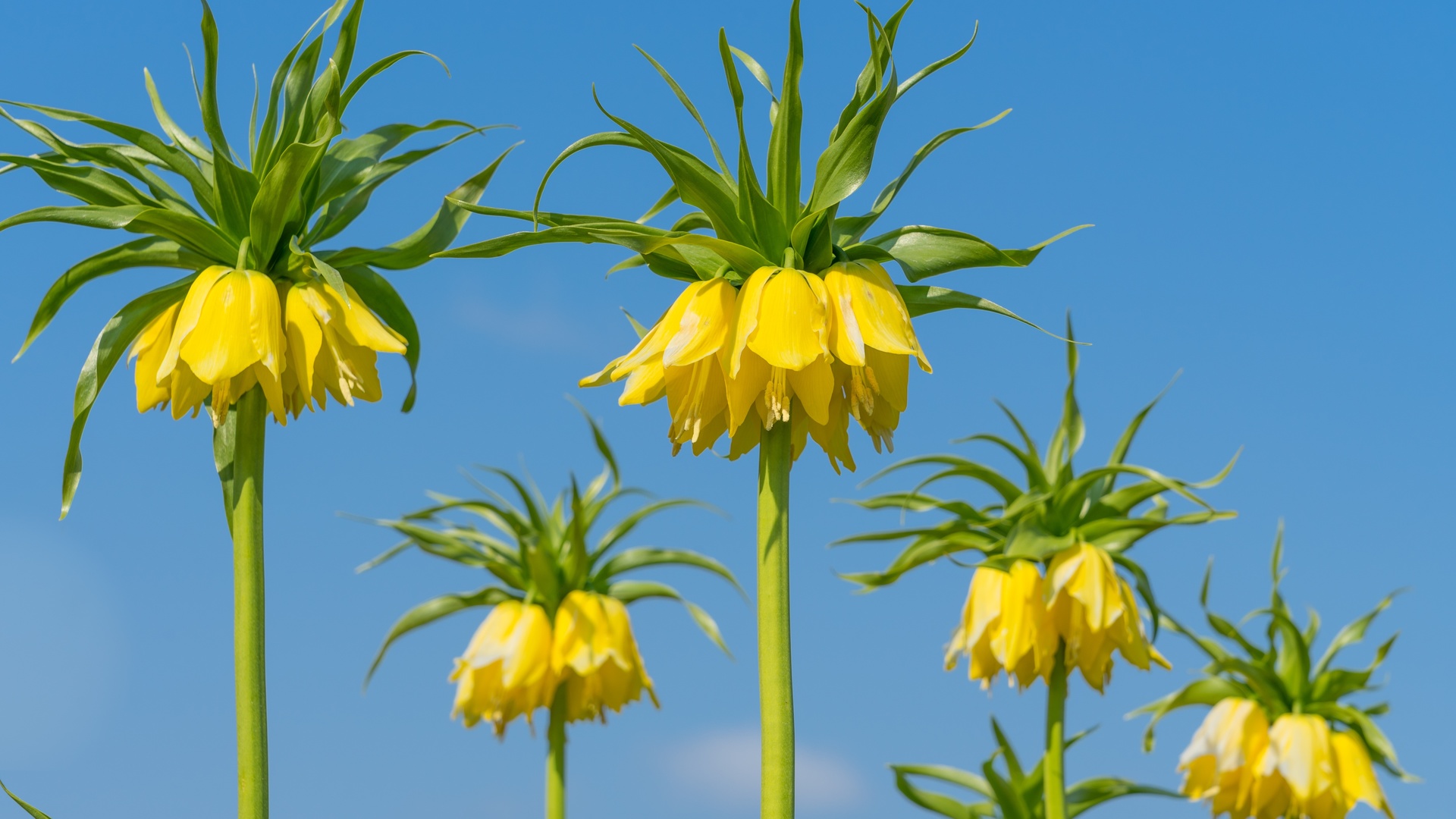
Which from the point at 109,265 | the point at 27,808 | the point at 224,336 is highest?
the point at 109,265

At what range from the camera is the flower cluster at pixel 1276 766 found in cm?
769

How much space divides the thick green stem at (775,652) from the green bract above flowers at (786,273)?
0.71ft

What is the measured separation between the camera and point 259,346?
358cm

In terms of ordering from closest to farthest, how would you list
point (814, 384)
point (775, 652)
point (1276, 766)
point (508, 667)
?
1. point (775, 652)
2. point (814, 384)
3. point (508, 667)
4. point (1276, 766)

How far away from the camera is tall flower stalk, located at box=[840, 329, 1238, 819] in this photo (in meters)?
5.82

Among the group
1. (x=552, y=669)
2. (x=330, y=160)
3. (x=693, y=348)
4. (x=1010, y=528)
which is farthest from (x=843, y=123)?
(x=552, y=669)

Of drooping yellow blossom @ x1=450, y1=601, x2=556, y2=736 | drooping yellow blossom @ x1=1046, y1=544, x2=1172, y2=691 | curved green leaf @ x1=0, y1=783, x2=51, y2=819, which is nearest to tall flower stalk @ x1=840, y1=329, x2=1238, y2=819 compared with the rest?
drooping yellow blossom @ x1=1046, y1=544, x2=1172, y2=691

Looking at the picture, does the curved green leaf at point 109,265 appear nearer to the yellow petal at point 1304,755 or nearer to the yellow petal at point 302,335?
the yellow petal at point 302,335

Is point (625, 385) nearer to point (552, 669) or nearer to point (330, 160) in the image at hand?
point (330, 160)

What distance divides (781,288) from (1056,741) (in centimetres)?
337

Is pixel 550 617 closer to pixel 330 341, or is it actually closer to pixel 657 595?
pixel 657 595

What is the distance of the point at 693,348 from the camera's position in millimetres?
3191

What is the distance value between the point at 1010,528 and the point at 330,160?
3401 mm

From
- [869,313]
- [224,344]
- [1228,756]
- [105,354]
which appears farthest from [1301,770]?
[105,354]
